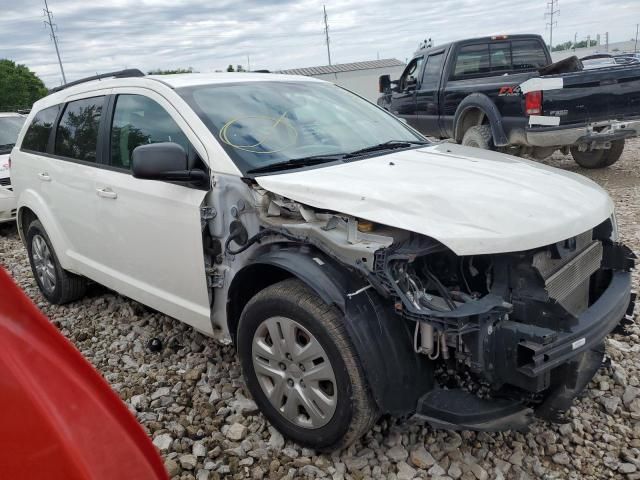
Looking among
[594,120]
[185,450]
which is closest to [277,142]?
[185,450]

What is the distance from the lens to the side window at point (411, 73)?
32.6ft

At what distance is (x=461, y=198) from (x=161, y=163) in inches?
56.9

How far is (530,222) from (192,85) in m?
2.12

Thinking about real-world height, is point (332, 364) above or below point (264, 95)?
below

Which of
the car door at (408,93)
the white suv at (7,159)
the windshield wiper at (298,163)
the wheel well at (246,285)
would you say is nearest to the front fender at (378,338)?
the wheel well at (246,285)

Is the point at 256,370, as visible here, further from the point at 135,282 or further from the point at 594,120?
the point at 594,120

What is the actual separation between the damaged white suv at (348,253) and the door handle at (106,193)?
1 centimetres

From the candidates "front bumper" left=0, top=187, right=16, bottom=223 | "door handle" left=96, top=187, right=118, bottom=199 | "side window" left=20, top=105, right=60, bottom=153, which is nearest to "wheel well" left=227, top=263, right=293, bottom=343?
"door handle" left=96, top=187, right=118, bottom=199

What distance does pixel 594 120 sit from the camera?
23.4ft

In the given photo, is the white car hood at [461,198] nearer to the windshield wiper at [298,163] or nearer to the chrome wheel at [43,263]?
the windshield wiper at [298,163]

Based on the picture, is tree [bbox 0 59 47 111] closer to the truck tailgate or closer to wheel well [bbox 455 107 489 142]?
wheel well [bbox 455 107 489 142]

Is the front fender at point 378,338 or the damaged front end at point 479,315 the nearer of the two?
the damaged front end at point 479,315

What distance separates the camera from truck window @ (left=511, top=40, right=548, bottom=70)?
902 centimetres

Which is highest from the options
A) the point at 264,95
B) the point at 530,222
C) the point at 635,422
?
the point at 264,95
